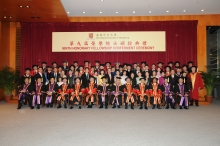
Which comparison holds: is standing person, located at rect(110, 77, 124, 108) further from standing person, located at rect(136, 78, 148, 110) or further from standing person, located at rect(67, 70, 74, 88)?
standing person, located at rect(67, 70, 74, 88)

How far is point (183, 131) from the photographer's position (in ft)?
12.4

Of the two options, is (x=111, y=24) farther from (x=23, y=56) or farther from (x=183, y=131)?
(x=183, y=131)

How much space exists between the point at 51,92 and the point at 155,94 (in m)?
3.42

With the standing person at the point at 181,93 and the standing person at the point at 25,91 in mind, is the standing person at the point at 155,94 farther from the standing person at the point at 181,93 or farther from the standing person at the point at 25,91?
the standing person at the point at 25,91

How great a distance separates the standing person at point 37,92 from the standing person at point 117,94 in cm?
Result: 238

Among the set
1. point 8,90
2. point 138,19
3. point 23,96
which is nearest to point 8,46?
point 8,90

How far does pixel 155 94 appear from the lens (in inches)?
259

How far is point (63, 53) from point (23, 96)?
3042mm

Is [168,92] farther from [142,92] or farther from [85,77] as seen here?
[85,77]

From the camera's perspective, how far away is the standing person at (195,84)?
23.7ft

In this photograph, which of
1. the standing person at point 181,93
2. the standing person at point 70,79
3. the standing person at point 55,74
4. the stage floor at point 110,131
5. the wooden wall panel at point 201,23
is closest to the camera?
the stage floor at point 110,131

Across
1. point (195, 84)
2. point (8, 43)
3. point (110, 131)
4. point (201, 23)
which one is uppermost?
point (201, 23)

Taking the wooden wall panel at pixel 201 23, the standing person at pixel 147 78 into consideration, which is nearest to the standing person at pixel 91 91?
the standing person at pixel 147 78

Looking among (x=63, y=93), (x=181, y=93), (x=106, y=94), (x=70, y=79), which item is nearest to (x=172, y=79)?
(x=181, y=93)
